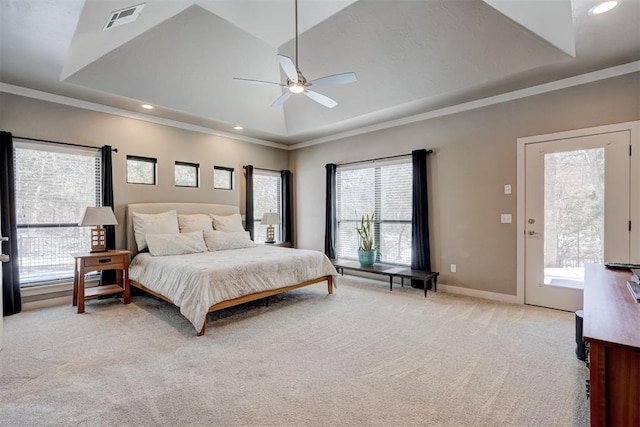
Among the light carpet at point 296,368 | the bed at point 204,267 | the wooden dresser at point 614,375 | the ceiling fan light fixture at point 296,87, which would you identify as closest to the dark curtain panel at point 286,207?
the bed at point 204,267

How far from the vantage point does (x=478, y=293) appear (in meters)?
4.37

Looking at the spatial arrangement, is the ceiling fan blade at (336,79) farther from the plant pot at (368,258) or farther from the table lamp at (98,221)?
the table lamp at (98,221)

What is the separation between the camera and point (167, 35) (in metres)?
3.54

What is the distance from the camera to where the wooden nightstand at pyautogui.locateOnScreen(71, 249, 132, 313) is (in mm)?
3756

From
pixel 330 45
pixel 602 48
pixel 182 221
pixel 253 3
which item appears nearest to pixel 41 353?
pixel 182 221

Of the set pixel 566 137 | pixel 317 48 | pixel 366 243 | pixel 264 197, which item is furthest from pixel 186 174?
pixel 566 137

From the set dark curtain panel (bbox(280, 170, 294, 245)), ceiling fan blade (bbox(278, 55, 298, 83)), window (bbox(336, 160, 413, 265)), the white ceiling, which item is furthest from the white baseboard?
ceiling fan blade (bbox(278, 55, 298, 83))

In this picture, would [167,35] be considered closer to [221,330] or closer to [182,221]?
[182,221]

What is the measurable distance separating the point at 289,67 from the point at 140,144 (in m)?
3.21

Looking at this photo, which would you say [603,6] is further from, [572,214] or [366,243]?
[366,243]

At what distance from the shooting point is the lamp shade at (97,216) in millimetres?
3845

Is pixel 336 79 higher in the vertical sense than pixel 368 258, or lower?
higher

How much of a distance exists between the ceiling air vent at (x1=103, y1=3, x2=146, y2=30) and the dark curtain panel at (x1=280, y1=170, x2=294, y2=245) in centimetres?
399

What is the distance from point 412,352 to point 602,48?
3.45m
